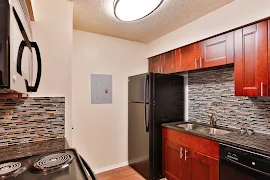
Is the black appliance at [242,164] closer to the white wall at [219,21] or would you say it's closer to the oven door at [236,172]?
the oven door at [236,172]

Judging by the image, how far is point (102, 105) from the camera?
2771mm

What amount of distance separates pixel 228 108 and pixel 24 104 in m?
2.42

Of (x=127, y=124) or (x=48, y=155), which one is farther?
(x=127, y=124)

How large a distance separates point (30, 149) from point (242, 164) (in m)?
1.87

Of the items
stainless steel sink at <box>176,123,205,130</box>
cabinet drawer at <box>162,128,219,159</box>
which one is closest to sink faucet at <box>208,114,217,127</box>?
stainless steel sink at <box>176,123,205,130</box>

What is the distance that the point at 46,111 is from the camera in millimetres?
1609

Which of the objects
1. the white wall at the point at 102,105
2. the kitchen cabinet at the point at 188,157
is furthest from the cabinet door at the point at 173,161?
the white wall at the point at 102,105

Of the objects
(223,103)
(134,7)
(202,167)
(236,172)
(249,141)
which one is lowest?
(202,167)

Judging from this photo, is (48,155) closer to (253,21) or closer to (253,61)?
(253,61)

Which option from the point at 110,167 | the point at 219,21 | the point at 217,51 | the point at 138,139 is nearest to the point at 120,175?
the point at 110,167

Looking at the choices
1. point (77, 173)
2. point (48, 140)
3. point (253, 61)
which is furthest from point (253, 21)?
point (48, 140)

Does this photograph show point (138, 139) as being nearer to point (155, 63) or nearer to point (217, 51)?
point (155, 63)

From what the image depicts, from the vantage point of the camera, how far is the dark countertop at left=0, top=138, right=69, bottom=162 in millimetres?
1220

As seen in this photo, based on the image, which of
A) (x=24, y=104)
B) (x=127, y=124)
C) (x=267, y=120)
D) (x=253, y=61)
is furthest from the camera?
(x=127, y=124)
